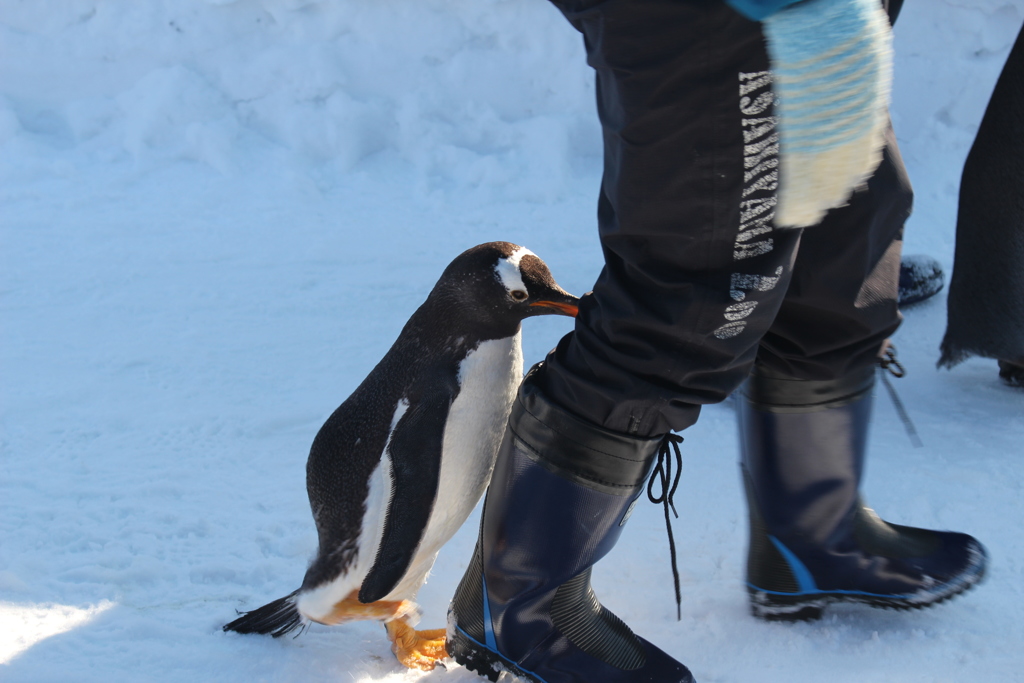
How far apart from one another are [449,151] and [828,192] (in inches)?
91.3

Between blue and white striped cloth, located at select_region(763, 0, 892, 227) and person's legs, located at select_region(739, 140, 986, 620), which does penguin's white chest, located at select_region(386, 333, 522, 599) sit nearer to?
person's legs, located at select_region(739, 140, 986, 620)

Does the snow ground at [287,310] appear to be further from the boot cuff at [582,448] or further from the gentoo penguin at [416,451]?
the boot cuff at [582,448]

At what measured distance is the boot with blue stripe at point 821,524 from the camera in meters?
0.98

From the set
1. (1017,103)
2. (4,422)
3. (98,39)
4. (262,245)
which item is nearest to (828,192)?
(1017,103)

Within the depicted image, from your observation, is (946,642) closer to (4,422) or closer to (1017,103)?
(1017,103)

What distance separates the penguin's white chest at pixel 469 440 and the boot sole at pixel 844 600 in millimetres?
370

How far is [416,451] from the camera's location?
0.98 meters

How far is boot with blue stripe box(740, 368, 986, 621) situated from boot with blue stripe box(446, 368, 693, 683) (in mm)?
197

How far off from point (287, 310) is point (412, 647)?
1.17 m

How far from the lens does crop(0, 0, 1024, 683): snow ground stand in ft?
3.38

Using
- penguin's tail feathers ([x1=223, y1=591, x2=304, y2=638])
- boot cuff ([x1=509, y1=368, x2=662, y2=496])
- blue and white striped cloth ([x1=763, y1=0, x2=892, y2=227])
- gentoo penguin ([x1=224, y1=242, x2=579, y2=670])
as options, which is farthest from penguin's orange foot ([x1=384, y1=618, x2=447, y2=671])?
blue and white striped cloth ([x1=763, y1=0, x2=892, y2=227])

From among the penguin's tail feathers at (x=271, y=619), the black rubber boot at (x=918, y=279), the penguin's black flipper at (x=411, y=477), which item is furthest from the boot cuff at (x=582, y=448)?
the black rubber boot at (x=918, y=279)

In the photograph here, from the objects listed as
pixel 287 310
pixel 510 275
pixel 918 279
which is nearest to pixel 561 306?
pixel 510 275

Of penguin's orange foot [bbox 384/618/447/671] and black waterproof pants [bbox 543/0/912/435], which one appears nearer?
black waterproof pants [bbox 543/0/912/435]
